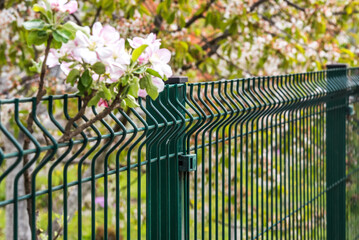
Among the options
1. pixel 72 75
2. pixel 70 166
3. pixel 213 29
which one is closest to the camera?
pixel 72 75

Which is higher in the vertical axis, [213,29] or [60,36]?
[213,29]

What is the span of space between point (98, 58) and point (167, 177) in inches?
31.3

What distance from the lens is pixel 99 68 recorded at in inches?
66.1

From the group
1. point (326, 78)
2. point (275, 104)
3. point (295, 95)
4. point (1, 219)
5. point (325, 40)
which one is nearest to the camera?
point (275, 104)

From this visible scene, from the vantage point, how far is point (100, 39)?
1.72 metres

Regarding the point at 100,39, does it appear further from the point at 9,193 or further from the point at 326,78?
the point at 9,193

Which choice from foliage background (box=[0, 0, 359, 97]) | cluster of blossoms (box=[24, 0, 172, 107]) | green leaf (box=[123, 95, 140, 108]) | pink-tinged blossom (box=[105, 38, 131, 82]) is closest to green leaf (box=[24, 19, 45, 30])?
cluster of blossoms (box=[24, 0, 172, 107])

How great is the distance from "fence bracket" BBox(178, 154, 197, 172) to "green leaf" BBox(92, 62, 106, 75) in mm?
853

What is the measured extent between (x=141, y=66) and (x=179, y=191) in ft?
2.74

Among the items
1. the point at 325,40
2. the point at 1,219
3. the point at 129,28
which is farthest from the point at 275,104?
the point at 1,219

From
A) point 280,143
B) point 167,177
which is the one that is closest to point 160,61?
point 167,177

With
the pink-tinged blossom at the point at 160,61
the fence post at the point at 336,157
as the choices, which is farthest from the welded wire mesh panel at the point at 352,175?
the pink-tinged blossom at the point at 160,61

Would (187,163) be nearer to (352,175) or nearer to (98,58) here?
(98,58)

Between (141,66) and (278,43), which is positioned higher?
(278,43)
